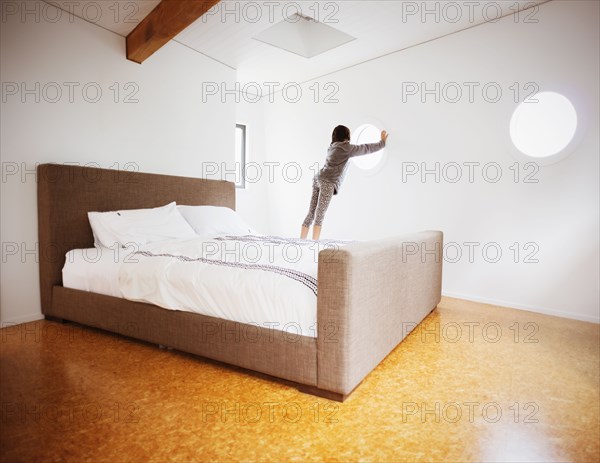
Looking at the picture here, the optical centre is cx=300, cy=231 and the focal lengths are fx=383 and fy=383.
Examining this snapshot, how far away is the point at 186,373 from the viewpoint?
6.47 ft

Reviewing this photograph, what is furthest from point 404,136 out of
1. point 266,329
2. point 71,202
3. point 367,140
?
point 71,202

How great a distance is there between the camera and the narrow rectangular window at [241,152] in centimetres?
524

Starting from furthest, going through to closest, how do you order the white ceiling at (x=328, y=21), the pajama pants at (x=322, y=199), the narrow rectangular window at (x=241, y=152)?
1. the narrow rectangular window at (x=241, y=152)
2. the pajama pants at (x=322, y=199)
3. the white ceiling at (x=328, y=21)

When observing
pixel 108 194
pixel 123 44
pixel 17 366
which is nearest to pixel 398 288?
pixel 17 366

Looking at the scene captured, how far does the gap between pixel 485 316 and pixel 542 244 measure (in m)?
0.78

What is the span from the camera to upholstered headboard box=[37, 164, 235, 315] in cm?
272

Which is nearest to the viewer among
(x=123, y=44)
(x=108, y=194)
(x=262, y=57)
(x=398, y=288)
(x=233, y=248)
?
(x=398, y=288)

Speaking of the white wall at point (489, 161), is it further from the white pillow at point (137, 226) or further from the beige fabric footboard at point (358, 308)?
the white pillow at point (137, 226)

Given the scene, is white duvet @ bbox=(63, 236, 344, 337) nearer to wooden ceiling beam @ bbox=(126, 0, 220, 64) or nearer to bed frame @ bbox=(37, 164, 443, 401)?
bed frame @ bbox=(37, 164, 443, 401)

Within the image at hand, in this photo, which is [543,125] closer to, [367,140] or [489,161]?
[489,161]

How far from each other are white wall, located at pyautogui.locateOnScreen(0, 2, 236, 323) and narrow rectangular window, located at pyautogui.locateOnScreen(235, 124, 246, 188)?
1.14 metres

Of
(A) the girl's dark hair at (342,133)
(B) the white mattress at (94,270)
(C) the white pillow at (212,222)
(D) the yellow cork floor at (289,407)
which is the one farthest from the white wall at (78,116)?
(A) the girl's dark hair at (342,133)

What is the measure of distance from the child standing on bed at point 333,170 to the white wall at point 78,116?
1306mm

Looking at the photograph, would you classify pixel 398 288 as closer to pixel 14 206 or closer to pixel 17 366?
pixel 17 366
